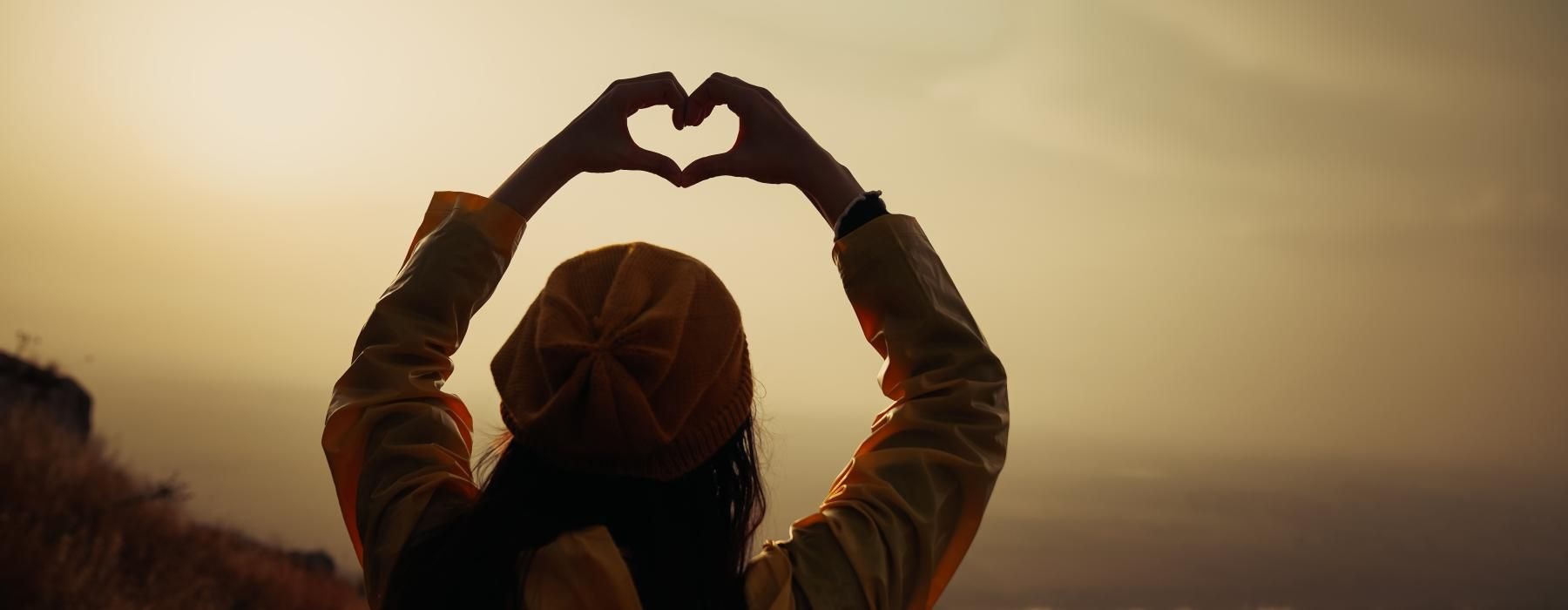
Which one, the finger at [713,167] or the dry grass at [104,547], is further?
the dry grass at [104,547]

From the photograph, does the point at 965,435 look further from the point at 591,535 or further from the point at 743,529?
the point at 591,535

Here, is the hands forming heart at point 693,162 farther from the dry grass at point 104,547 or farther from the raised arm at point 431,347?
the dry grass at point 104,547

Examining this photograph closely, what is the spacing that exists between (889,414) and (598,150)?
2.39ft

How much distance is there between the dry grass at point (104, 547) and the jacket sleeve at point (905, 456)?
→ 4727mm

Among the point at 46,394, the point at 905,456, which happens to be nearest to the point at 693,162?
the point at 905,456

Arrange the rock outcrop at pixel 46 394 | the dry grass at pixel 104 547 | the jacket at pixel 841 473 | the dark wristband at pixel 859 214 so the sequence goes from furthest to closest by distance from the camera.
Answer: the rock outcrop at pixel 46 394
the dry grass at pixel 104 547
the dark wristband at pixel 859 214
the jacket at pixel 841 473

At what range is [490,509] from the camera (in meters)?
1.70

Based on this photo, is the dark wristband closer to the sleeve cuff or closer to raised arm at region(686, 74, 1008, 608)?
raised arm at region(686, 74, 1008, 608)

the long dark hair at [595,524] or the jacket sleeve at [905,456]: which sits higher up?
the jacket sleeve at [905,456]

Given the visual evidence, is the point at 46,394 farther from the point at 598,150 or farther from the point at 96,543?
the point at 598,150

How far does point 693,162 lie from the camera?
220 cm

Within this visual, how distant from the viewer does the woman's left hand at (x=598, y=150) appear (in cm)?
221

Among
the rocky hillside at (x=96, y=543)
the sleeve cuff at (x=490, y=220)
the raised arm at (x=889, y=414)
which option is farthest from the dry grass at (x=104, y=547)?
the raised arm at (x=889, y=414)

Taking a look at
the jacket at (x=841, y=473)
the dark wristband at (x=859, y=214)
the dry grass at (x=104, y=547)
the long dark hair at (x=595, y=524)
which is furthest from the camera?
the dry grass at (x=104, y=547)
